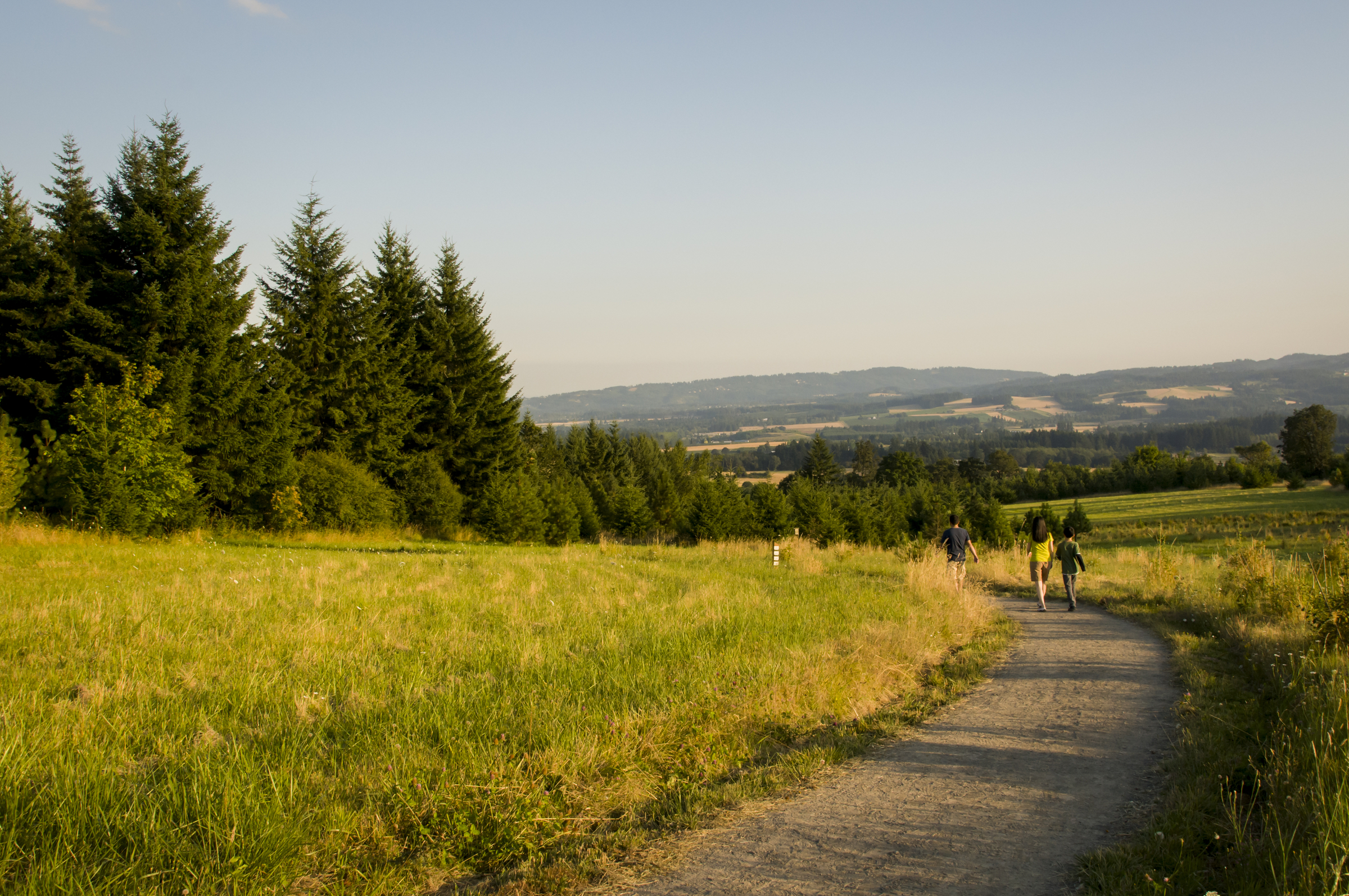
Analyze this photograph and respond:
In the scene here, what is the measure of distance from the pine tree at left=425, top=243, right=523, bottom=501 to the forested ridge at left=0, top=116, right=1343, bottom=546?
106 mm

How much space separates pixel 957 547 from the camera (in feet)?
51.1

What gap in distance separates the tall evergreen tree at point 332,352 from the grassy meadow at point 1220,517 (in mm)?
33424

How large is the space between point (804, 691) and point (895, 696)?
133cm

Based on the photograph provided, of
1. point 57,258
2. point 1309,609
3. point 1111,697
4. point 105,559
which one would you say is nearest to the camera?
point 1111,697

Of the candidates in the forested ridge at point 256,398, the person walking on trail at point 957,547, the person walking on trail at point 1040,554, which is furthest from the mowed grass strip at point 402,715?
the forested ridge at point 256,398

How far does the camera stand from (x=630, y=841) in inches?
175

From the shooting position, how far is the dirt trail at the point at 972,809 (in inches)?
159

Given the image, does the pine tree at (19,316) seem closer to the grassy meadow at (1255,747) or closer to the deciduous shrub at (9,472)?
the deciduous shrub at (9,472)

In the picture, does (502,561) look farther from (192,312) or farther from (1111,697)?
(192,312)

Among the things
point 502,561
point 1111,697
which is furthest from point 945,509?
point 1111,697

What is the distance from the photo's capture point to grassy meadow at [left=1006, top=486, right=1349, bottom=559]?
39.3 meters

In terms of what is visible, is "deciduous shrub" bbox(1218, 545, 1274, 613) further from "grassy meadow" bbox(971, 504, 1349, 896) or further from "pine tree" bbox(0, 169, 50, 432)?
"pine tree" bbox(0, 169, 50, 432)

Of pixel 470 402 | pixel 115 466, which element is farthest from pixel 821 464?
pixel 115 466

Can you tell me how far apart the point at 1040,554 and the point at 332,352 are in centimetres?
2924
